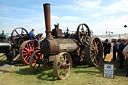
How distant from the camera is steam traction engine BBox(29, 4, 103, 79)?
4824 mm

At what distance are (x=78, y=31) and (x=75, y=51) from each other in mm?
1018

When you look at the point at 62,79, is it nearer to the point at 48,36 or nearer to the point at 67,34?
the point at 48,36

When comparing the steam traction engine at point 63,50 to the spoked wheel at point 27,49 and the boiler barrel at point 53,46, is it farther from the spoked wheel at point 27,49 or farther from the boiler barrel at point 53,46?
the spoked wheel at point 27,49

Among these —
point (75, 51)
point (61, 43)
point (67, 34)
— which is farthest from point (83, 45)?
point (61, 43)

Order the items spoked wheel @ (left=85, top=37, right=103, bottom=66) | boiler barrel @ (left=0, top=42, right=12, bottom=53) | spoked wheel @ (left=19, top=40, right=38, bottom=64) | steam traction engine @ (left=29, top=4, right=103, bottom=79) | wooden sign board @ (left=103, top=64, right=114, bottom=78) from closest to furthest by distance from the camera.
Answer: wooden sign board @ (left=103, top=64, right=114, bottom=78), steam traction engine @ (left=29, top=4, right=103, bottom=79), spoked wheel @ (left=85, top=37, right=103, bottom=66), spoked wheel @ (left=19, top=40, right=38, bottom=64), boiler barrel @ (left=0, top=42, right=12, bottom=53)

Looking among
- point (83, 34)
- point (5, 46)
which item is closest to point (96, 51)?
point (83, 34)

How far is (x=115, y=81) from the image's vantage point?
14.0 ft

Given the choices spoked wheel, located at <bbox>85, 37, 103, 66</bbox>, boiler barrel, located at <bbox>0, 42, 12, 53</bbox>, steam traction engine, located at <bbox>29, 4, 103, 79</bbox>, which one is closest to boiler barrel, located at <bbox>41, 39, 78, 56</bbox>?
steam traction engine, located at <bbox>29, 4, 103, 79</bbox>

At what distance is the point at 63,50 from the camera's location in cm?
537

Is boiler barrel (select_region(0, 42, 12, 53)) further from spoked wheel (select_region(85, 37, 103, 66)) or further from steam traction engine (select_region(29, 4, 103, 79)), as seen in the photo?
spoked wheel (select_region(85, 37, 103, 66))

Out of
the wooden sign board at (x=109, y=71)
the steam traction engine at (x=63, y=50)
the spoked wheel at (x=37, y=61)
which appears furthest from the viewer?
the spoked wheel at (x=37, y=61)

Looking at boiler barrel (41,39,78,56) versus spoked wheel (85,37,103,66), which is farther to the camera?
spoked wheel (85,37,103,66)

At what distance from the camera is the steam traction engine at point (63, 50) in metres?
Answer: 4.82

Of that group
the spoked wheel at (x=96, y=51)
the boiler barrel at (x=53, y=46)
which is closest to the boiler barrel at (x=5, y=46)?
the boiler barrel at (x=53, y=46)
